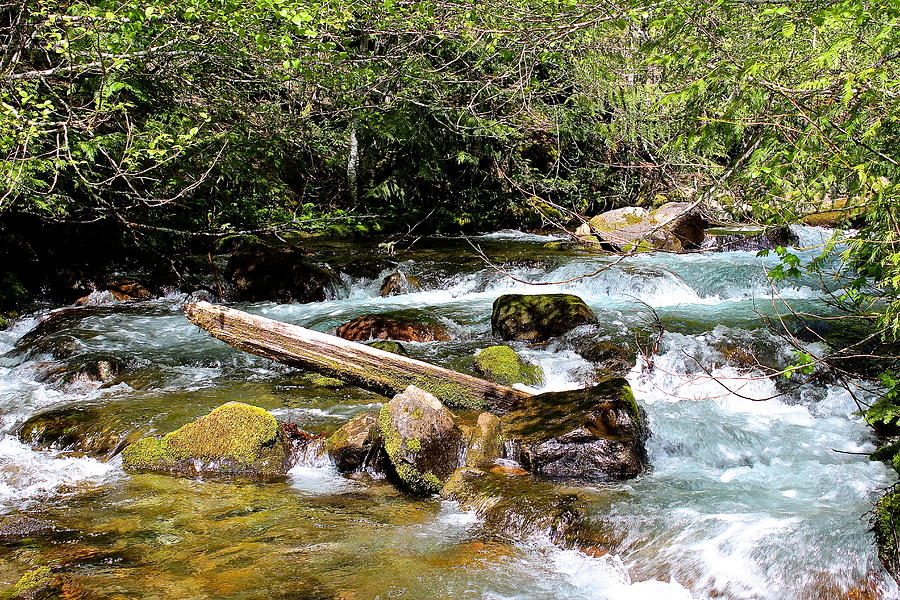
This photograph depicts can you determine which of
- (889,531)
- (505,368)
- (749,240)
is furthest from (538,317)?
(749,240)

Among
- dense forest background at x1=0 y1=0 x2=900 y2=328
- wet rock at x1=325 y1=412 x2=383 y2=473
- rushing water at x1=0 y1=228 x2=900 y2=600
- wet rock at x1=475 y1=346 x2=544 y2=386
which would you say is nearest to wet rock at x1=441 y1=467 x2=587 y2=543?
rushing water at x1=0 y1=228 x2=900 y2=600

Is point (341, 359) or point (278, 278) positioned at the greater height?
point (341, 359)

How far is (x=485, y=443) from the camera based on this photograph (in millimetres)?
5344

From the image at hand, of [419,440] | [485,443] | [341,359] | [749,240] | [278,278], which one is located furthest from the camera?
[749,240]

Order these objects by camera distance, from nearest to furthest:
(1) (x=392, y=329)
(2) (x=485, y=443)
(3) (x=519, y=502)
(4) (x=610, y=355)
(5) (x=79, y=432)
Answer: (3) (x=519, y=502) < (2) (x=485, y=443) < (5) (x=79, y=432) < (4) (x=610, y=355) < (1) (x=392, y=329)

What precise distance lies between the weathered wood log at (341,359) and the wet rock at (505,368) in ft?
3.30

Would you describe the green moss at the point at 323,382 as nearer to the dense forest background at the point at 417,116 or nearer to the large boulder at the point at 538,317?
the dense forest background at the point at 417,116

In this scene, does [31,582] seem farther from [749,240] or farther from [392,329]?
[749,240]

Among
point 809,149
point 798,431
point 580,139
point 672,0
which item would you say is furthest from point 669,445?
point 580,139

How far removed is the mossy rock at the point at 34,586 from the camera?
10.1ft

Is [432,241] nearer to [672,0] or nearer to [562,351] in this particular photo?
[562,351]

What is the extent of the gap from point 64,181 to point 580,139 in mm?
13365

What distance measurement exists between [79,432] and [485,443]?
3900 millimetres

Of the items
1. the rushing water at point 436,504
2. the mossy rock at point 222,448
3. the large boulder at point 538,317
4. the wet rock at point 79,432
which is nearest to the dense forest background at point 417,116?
the rushing water at point 436,504
